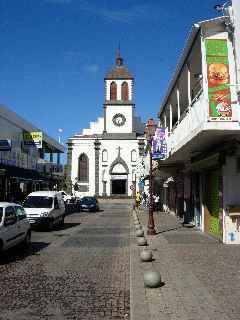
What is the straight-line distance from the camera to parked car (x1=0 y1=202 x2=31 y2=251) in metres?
12.7

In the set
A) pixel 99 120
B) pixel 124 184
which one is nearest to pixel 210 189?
pixel 124 184

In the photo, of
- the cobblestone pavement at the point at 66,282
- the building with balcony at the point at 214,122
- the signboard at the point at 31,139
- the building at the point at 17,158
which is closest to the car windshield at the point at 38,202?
the cobblestone pavement at the point at 66,282

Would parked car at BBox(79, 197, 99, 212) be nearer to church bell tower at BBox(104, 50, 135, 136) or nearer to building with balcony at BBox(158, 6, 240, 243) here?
building with balcony at BBox(158, 6, 240, 243)

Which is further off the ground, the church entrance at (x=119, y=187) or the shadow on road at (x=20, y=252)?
the church entrance at (x=119, y=187)

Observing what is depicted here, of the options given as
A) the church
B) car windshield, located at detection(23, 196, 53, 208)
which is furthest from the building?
the church

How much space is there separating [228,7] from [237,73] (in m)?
2.13

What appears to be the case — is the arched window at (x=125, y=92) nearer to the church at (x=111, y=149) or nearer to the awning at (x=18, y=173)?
the church at (x=111, y=149)

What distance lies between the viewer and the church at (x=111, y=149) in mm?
80500

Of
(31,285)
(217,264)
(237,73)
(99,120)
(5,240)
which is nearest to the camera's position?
(31,285)

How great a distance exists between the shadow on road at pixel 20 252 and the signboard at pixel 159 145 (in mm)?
8108

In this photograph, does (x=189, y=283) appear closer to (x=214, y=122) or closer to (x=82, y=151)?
(x=214, y=122)

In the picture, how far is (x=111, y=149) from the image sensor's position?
8181cm

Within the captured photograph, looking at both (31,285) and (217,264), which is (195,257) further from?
(31,285)

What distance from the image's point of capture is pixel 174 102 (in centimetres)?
2517
